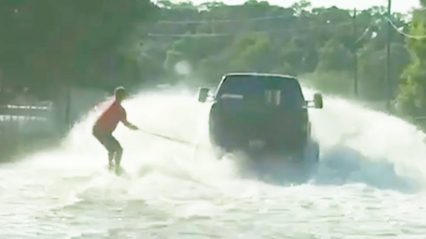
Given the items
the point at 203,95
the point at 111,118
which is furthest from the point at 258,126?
the point at 111,118

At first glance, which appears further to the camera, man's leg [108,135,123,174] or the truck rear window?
the truck rear window

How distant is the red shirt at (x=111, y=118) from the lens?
76.6 feet

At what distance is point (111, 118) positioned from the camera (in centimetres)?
2344

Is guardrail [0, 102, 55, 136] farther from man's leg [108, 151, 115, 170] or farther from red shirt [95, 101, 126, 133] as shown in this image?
man's leg [108, 151, 115, 170]

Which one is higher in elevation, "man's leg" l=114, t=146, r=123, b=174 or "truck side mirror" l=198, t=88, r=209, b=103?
"truck side mirror" l=198, t=88, r=209, b=103

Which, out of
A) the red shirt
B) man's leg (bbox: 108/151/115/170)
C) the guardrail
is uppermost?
the red shirt

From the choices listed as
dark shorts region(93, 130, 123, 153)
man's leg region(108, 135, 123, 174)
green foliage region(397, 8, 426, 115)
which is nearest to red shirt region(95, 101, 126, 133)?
dark shorts region(93, 130, 123, 153)

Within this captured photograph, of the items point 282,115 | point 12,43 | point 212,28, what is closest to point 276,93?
point 282,115

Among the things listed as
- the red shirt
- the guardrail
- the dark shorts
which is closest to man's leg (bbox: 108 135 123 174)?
the dark shorts

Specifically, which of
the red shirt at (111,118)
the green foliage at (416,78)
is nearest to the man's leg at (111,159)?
the red shirt at (111,118)

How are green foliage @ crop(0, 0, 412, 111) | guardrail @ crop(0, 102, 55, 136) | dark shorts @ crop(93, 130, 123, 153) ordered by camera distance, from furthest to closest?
green foliage @ crop(0, 0, 412, 111), guardrail @ crop(0, 102, 55, 136), dark shorts @ crop(93, 130, 123, 153)

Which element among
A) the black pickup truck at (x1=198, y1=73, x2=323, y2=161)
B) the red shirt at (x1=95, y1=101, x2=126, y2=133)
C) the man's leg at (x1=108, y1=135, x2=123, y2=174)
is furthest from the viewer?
the black pickup truck at (x1=198, y1=73, x2=323, y2=161)

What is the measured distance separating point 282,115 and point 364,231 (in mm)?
8874

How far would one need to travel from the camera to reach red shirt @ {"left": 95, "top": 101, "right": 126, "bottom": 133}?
23.4m
